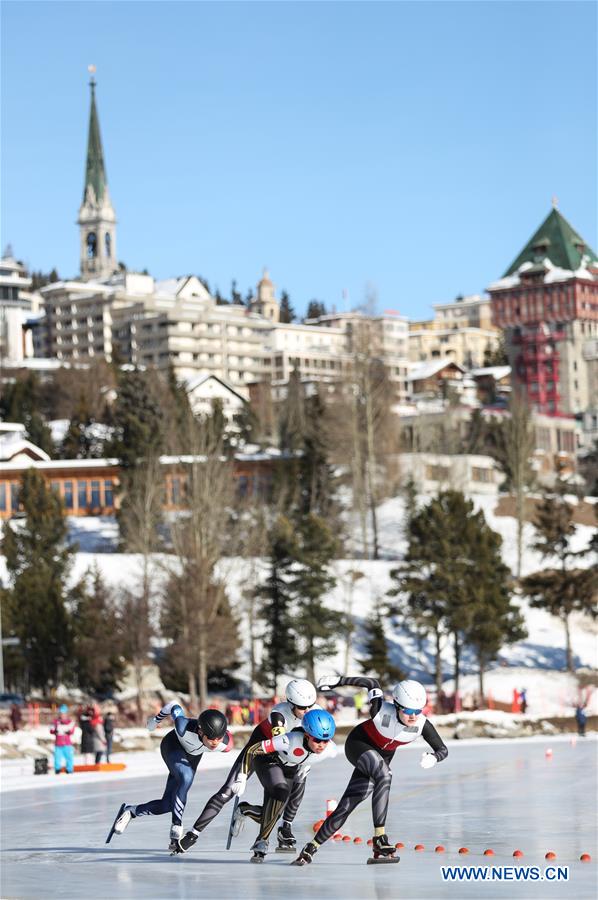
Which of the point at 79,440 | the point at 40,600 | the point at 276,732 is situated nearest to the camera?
the point at 276,732

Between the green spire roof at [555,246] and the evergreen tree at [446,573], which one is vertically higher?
the green spire roof at [555,246]

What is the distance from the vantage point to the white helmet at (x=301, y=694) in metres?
14.3

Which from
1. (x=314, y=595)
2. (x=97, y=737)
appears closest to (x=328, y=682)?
(x=97, y=737)

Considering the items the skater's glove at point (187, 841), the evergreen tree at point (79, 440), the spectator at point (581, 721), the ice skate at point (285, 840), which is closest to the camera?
the skater's glove at point (187, 841)

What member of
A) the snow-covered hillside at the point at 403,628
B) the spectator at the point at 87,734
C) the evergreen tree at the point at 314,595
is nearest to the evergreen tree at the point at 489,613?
the snow-covered hillside at the point at 403,628

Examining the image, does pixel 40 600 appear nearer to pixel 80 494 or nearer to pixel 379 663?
pixel 379 663

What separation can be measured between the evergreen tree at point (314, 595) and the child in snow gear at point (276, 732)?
47779 mm

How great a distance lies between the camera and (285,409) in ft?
383

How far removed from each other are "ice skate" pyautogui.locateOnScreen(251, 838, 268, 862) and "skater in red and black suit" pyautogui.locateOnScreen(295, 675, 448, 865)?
1.55 feet

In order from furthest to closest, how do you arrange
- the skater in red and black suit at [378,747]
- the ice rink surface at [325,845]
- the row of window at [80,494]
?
the row of window at [80,494]
the skater in red and black suit at [378,747]
the ice rink surface at [325,845]

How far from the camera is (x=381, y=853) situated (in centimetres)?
1446

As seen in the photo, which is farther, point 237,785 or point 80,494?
point 80,494

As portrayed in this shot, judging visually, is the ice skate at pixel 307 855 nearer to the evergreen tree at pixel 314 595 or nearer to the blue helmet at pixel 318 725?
the blue helmet at pixel 318 725

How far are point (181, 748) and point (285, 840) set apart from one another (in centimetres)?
142
